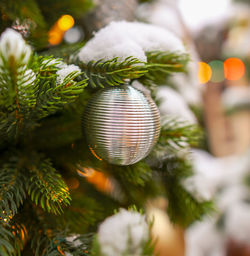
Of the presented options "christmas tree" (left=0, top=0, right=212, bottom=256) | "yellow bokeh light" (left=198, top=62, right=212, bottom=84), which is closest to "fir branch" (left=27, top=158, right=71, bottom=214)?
"christmas tree" (left=0, top=0, right=212, bottom=256)

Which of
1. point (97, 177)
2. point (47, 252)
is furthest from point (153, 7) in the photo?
point (47, 252)

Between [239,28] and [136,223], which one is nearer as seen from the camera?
[136,223]

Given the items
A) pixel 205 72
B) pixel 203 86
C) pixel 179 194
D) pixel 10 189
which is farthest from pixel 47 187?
pixel 205 72

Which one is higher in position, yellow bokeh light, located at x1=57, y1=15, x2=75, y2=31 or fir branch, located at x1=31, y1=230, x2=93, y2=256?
yellow bokeh light, located at x1=57, y1=15, x2=75, y2=31

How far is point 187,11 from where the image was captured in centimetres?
173

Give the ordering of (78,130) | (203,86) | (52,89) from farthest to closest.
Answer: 1. (203,86)
2. (78,130)
3. (52,89)

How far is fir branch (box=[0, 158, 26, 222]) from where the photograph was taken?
0.20 meters

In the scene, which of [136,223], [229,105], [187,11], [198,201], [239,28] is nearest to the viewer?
[136,223]

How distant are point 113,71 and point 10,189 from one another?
0.46ft

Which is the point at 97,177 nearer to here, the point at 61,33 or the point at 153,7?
the point at 61,33

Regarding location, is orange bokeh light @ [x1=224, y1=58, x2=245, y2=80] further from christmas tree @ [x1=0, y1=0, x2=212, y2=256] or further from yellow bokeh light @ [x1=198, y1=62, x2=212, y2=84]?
christmas tree @ [x1=0, y1=0, x2=212, y2=256]

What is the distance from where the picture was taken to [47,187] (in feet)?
0.70

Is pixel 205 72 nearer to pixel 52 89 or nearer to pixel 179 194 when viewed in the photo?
A: pixel 179 194

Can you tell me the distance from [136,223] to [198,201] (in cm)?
18
